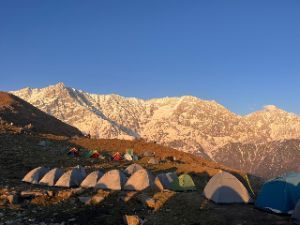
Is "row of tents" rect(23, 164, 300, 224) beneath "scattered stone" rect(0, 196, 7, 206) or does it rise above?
above

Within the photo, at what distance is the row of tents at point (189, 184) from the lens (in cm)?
2656

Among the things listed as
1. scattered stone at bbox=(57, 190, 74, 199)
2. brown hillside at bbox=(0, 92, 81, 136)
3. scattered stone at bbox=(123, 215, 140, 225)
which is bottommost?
scattered stone at bbox=(123, 215, 140, 225)

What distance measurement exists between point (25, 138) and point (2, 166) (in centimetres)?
1456

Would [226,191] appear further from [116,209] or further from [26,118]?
[26,118]

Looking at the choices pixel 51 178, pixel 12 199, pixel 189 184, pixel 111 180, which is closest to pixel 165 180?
pixel 189 184

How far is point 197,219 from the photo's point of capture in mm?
24391

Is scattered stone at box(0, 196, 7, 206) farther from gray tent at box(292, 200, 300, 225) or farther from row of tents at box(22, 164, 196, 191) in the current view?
gray tent at box(292, 200, 300, 225)

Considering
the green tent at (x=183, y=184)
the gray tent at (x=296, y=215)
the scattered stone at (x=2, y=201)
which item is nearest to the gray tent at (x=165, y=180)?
the green tent at (x=183, y=184)

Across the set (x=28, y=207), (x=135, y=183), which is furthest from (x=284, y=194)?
(x=28, y=207)

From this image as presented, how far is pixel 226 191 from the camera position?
28672mm

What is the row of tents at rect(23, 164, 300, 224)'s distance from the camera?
2656 centimetres

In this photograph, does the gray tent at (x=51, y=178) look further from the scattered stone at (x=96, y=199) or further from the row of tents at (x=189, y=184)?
the scattered stone at (x=96, y=199)

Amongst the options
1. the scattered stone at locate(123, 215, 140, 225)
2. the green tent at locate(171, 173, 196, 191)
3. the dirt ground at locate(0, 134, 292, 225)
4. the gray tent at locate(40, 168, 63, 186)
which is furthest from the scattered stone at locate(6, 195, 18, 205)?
the green tent at locate(171, 173, 196, 191)

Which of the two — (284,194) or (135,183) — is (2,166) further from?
(284,194)
